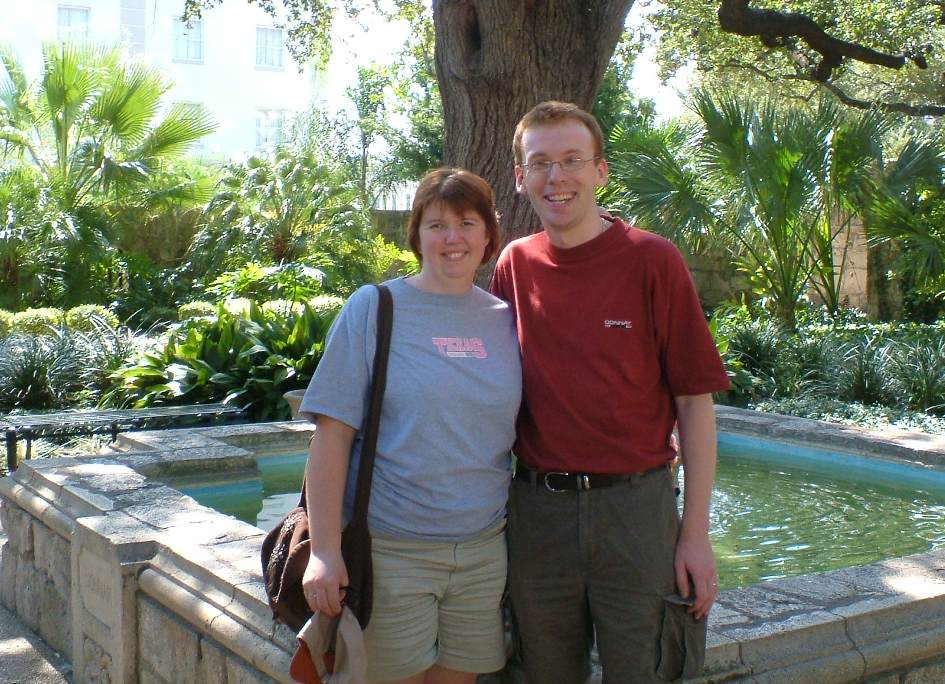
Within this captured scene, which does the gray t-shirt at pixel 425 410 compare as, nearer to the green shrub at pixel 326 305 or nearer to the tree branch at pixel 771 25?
the tree branch at pixel 771 25

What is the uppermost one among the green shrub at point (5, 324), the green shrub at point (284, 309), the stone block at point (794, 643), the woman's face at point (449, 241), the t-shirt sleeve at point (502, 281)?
the woman's face at point (449, 241)

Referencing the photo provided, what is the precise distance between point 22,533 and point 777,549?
11.1 feet

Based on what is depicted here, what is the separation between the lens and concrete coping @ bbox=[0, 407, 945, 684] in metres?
2.88

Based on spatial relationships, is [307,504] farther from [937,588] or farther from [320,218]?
[320,218]

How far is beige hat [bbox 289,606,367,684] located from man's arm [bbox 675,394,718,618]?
0.72 meters

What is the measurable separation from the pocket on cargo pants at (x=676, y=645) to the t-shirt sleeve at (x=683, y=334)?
48cm

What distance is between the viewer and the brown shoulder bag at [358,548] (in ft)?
7.57

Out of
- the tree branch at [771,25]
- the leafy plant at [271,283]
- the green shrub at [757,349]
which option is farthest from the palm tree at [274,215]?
the tree branch at [771,25]

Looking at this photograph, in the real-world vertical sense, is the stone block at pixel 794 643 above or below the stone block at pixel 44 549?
above

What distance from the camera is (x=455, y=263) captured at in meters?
2.44

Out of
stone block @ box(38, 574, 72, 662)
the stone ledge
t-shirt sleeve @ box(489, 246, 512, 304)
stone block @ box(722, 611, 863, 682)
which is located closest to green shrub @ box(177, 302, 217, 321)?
the stone ledge

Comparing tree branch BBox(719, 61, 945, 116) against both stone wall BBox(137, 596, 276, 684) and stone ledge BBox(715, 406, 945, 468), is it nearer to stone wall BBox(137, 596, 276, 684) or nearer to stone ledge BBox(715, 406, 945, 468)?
stone ledge BBox(715, 406, 945, 468)

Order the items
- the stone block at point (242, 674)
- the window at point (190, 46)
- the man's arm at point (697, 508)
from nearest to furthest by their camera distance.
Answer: the man's arm at point (697, 508) < the stone block at point (242, 674) < the window at point (190, 46)

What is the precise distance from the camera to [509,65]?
5449mm
